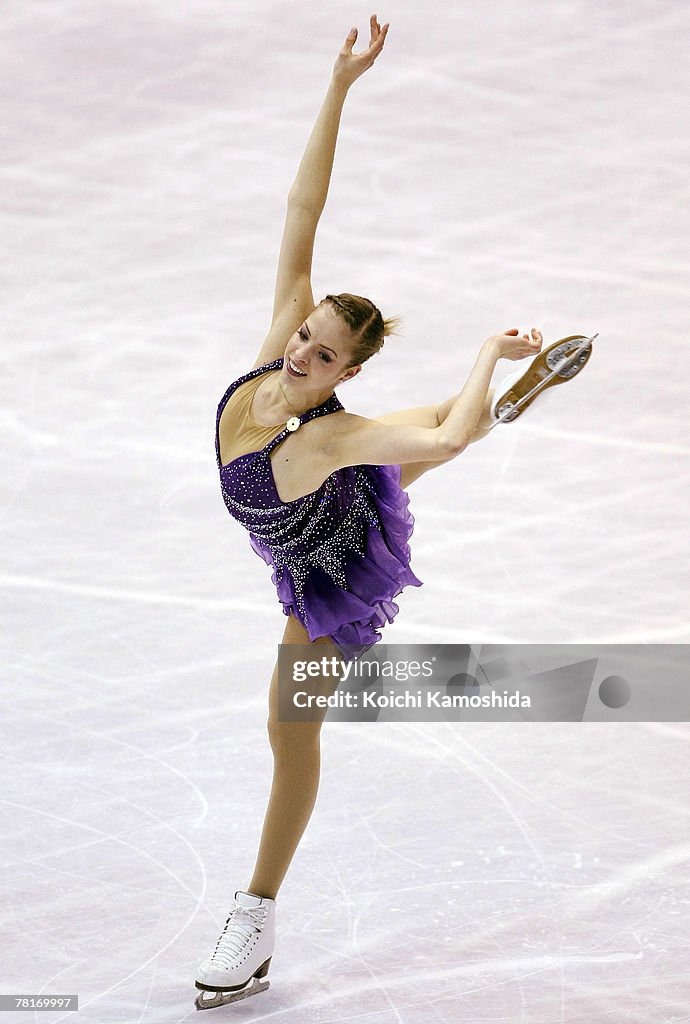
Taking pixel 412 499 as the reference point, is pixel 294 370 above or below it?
below

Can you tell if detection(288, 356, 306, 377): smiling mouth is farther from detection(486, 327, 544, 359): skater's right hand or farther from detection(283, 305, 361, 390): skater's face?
detection(486, 327, 544, 359): skater's right hand

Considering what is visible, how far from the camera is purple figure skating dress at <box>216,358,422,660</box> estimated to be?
2533mm

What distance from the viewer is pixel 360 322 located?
2400 mm

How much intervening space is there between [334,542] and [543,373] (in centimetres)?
56

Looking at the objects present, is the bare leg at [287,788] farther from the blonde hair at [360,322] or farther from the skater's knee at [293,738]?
the blonde hair at [360,322]

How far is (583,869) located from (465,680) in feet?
3.27

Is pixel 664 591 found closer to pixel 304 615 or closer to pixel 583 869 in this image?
pixel 583 869

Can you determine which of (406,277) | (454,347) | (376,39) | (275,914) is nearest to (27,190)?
(406,277)

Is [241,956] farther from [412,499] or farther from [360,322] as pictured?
[412,499]

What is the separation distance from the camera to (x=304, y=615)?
262 centimetres

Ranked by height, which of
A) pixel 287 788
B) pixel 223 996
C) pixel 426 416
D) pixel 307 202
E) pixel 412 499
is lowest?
pixel 223 996

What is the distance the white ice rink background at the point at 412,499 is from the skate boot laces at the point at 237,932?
0.33 ft

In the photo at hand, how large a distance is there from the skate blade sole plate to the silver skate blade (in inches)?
47.1
